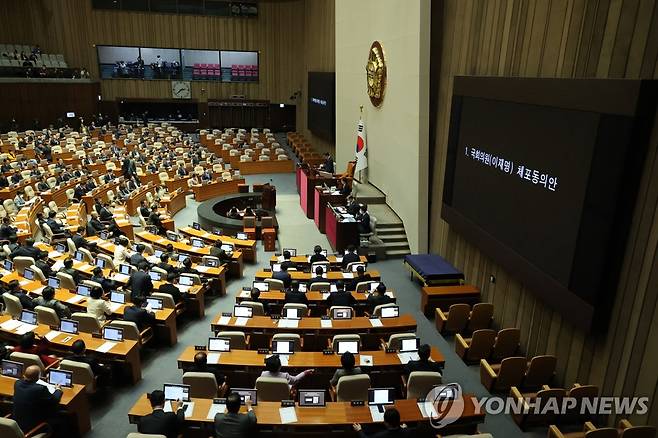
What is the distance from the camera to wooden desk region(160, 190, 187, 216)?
1719 centimetres

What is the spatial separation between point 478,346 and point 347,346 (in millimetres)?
2399

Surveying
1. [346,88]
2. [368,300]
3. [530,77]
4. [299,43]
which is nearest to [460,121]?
[530,77]

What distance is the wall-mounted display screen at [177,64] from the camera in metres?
33.3

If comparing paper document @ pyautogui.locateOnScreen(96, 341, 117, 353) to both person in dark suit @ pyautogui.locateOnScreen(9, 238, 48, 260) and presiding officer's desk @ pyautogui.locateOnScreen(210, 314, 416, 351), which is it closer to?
presiding officer's desk @ pyautogui.locateOnScreen(210, 314, 416, 351)

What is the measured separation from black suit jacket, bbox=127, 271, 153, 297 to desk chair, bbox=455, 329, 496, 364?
19.0 feet

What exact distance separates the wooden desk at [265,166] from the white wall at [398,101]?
647cm

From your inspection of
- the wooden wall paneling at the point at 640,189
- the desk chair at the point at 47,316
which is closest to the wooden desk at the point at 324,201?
the wooden wall paneling at the point at 640,189

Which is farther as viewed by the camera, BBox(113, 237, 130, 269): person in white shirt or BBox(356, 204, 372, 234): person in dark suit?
BBox(356, 204, 372, 234): person in dark suit

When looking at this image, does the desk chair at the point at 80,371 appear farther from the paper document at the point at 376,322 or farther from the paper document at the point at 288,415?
the paper document at the point at 376,322

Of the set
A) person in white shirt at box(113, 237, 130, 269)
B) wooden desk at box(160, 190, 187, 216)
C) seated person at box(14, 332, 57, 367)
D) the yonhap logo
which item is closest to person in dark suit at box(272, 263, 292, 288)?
person in white shirt at box(113, 237, 130, 269)

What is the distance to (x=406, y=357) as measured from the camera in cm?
718

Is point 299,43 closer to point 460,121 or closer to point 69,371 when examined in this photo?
point 460,121

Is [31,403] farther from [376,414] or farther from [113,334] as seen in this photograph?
[376,414]

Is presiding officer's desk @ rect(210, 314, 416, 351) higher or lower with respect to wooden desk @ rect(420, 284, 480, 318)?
higher
